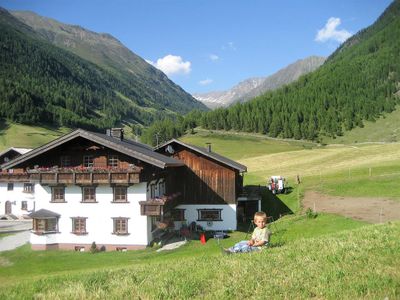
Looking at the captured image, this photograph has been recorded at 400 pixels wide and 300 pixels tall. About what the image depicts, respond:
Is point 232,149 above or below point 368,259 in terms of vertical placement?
above

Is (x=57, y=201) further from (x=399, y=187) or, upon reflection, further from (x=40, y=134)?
(x=40, y=134)

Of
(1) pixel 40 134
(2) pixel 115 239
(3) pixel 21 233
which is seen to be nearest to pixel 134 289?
(2) pixel 115 239

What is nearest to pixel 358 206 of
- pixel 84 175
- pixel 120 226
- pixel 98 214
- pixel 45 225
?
pixel 120 226

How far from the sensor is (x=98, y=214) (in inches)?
1416

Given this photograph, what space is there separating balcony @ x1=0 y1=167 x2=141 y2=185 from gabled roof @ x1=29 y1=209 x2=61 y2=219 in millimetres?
2507

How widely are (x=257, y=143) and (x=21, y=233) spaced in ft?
413

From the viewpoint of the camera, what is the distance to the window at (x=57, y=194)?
121 ft

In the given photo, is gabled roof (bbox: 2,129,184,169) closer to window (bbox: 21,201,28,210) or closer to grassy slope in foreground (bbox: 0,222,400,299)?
grassy slope in foreground (bbox: 0,222,400,299)

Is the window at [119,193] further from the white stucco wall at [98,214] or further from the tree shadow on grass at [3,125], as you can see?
the tree shadow on grass at [3,125]

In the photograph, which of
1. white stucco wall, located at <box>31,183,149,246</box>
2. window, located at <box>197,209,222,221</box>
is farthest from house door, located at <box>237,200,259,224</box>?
white stucco wall, located at <box>31,183,149,246</box>

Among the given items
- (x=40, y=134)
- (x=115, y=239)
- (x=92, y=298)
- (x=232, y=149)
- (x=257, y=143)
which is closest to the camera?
(x=92, y=298)

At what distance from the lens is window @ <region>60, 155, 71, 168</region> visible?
37.3 meters

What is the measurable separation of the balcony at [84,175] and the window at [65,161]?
177 centimetres

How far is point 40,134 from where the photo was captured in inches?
7303
